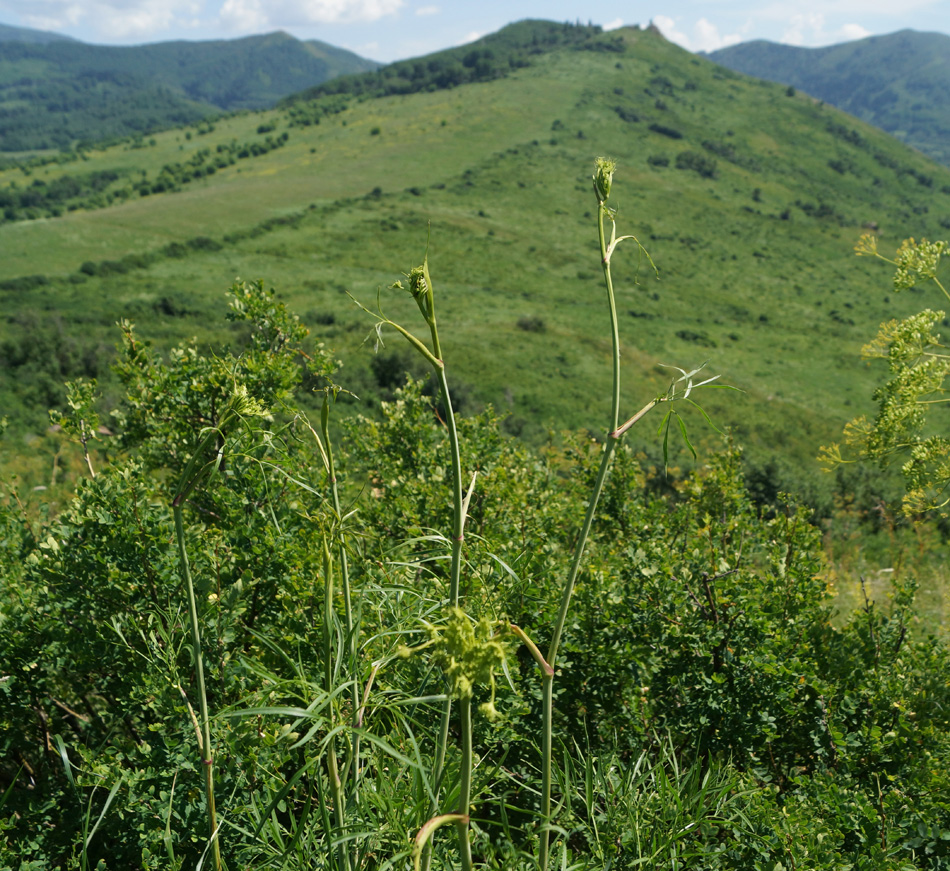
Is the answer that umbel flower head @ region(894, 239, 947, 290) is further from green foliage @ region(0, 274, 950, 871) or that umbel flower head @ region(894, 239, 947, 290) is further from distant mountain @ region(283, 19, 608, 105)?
distant mountain @ region(283, 19, 608, 105)

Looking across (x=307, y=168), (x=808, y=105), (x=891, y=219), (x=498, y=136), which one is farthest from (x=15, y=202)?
(x=808, y=105)

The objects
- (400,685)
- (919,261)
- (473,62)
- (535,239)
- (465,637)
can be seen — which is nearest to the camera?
(465,637)

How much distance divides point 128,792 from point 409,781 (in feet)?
3.77

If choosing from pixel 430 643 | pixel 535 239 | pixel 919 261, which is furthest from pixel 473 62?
pixel 430 643

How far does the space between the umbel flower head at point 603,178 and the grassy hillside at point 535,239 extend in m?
10.3

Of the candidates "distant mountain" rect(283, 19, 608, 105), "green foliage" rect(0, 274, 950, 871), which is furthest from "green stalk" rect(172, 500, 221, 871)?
"distant mountain" rect(283, 19, 608, 105)

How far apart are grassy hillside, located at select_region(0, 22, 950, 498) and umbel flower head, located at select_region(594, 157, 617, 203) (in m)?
10.3

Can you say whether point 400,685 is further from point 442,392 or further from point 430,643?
point 442,392

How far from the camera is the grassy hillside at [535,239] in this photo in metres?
43.6

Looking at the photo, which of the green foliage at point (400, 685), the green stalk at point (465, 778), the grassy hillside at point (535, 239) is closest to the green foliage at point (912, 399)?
the green foliage at point (400, 685)

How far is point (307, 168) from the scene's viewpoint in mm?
94062

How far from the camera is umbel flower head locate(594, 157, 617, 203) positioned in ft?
4.79

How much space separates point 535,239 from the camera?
77.8 m

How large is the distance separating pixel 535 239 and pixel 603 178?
79.8 m
